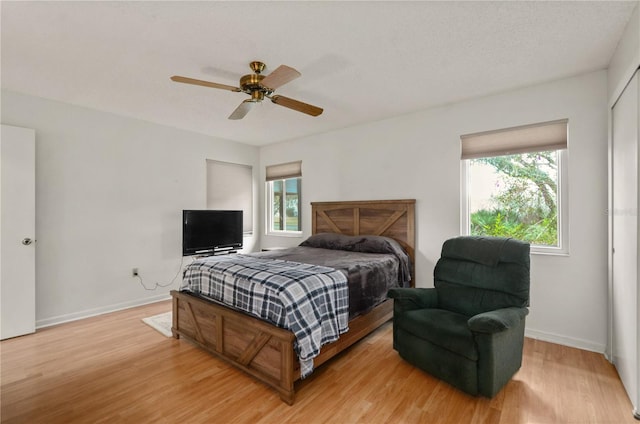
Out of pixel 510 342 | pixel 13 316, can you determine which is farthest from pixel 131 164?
pixel 510 342

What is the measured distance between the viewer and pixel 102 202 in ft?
12.6

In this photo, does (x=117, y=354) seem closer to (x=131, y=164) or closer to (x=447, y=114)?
(x=131, y=164)

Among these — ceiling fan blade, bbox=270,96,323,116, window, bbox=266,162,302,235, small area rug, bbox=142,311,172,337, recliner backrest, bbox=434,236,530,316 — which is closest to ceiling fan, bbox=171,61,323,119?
ceiling fan blade, bbox=270,96,323,116

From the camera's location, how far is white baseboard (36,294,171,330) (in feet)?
11.2

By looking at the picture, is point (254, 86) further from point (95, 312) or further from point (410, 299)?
point (95, 312)

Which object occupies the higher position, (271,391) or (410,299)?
(410,299)

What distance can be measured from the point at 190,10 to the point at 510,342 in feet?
10.4

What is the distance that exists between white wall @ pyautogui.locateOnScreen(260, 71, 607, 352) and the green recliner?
2.98ft

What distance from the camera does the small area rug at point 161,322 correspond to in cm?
323

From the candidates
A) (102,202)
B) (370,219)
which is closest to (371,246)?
(370,219)

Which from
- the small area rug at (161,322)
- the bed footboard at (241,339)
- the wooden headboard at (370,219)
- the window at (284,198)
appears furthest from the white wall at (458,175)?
the small area rug at (161,322)

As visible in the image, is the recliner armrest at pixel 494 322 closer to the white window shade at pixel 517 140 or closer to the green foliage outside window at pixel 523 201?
the green foliage outside window at pixel 523 201

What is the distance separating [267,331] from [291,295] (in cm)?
31

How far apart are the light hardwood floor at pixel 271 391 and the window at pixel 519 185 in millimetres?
1148
